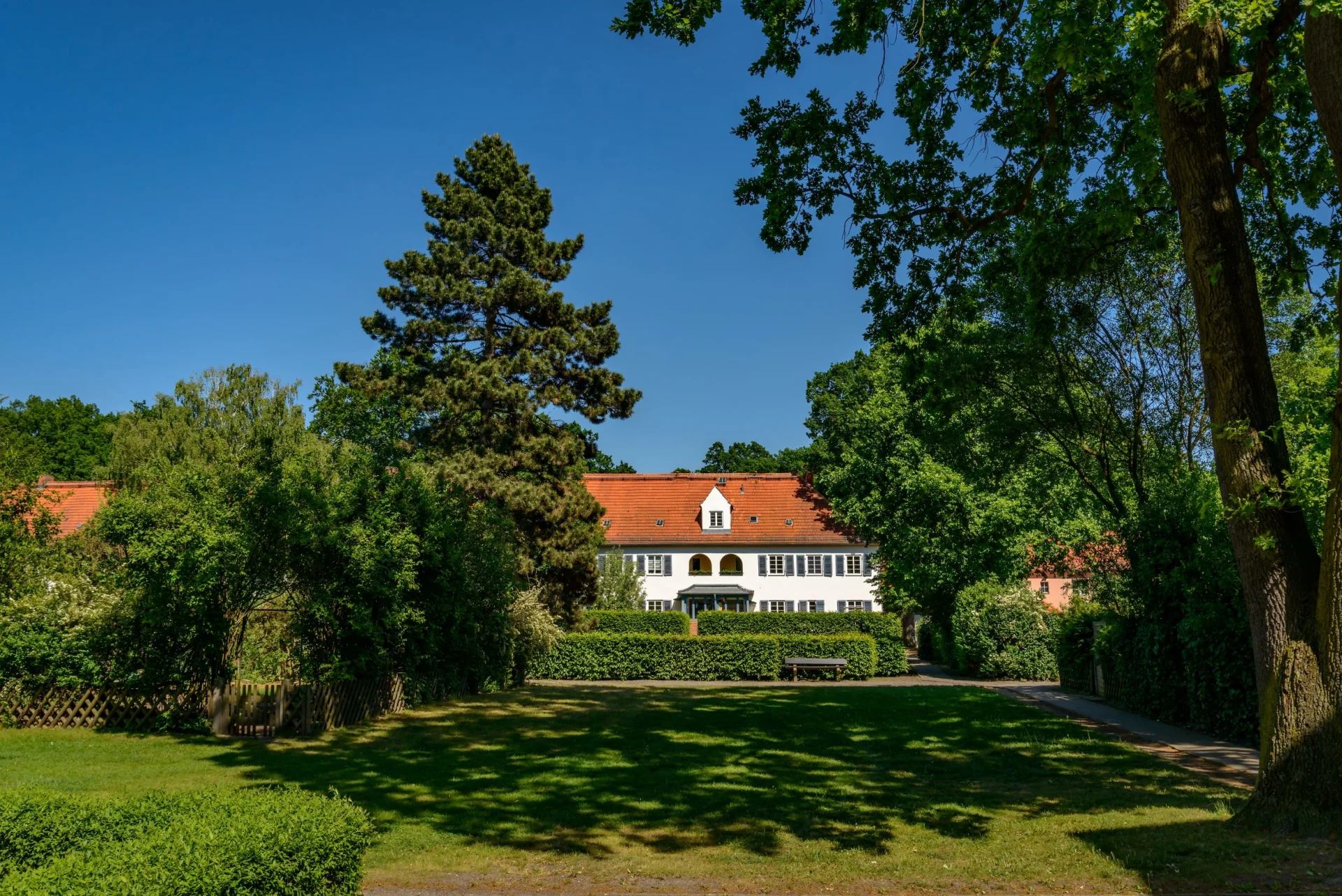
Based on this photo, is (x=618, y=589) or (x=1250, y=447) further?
(x=618, y=589)

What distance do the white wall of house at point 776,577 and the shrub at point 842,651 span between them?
779 inches

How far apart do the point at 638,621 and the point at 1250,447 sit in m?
32.9

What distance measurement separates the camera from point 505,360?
33219 millimetres

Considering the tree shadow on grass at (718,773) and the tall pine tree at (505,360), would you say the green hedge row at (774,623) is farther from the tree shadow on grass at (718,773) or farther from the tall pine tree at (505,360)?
the tree shadow on grass at (718,773)

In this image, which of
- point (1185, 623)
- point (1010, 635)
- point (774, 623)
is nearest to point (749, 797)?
point (1185, 623)

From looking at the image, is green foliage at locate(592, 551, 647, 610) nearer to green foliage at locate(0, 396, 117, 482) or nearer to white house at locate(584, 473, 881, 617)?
white house at locate(584, 473, 881, 617)

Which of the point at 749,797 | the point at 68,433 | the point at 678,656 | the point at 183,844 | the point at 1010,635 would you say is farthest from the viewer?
the point at 68,433

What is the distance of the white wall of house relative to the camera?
53438 mm

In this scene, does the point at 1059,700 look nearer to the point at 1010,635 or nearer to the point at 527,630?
the point at 1010,635

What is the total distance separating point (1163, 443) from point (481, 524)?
60.0 ft

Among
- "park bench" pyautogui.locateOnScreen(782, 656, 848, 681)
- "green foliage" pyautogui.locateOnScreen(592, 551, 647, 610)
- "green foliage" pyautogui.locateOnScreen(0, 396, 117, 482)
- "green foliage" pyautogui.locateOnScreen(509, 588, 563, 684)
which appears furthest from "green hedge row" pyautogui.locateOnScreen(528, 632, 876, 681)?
"green foliage" pyautogui.locateOnScreen(0, 396, 117, 482)

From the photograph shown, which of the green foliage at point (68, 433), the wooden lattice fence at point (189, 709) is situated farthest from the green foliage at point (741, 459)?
the wooden lattice fence at point (189, 709)

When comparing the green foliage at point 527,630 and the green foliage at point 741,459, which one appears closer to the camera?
the green foliage at point 527,630

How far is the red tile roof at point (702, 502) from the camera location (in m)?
54.6
